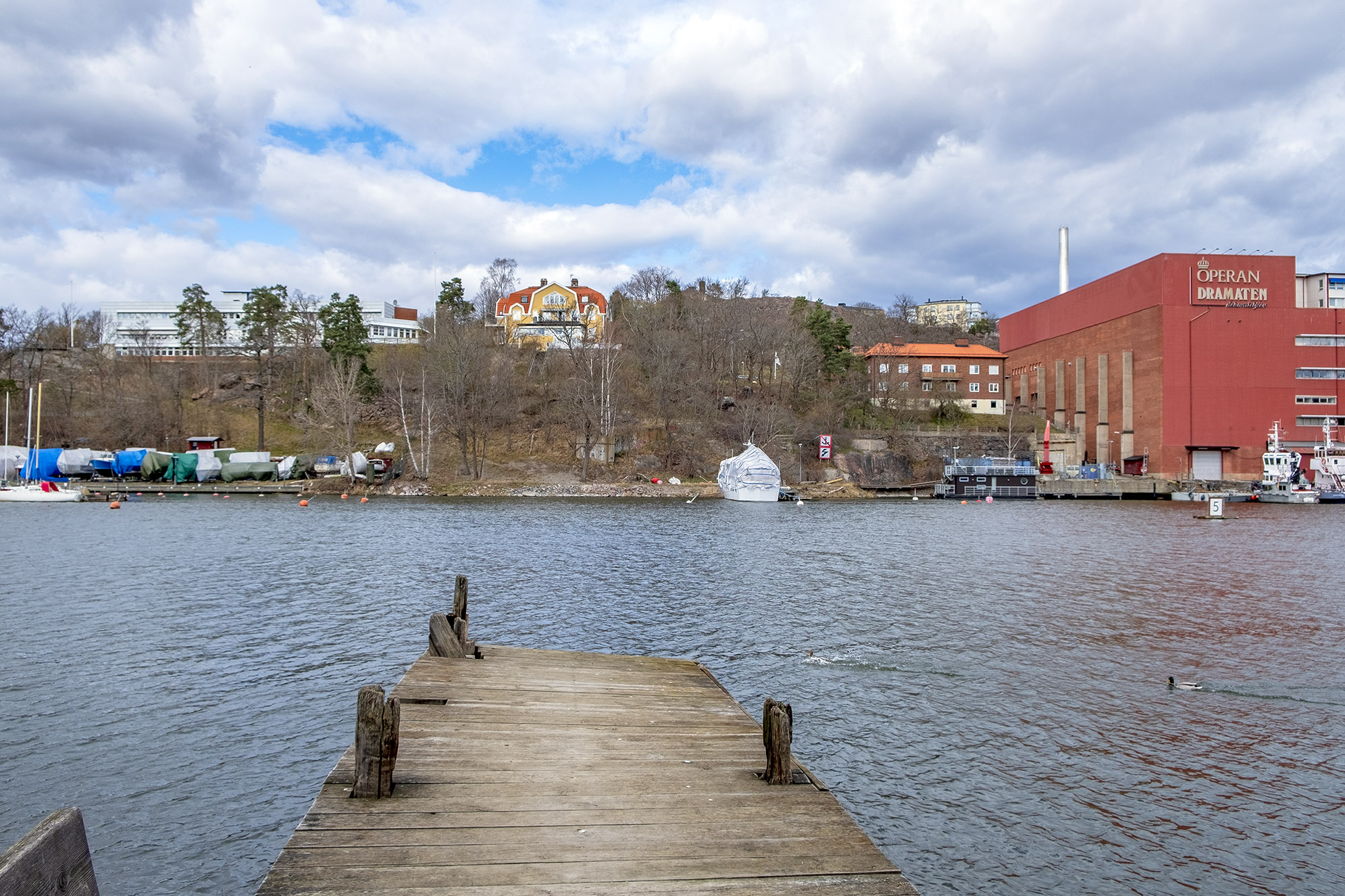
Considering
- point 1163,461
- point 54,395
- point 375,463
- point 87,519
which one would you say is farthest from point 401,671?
point 54,395

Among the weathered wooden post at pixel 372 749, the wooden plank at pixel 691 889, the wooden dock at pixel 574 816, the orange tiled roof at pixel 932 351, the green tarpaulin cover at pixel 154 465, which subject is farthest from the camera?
the orange tiled roof at pixel 932 351

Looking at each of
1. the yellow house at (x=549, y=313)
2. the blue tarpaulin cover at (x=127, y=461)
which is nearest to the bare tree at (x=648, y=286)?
the yellow house at (x=549, y=313)

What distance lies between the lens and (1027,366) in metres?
111

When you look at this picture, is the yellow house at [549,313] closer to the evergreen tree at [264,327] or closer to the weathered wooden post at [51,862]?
the evergreen tree at [264,327]

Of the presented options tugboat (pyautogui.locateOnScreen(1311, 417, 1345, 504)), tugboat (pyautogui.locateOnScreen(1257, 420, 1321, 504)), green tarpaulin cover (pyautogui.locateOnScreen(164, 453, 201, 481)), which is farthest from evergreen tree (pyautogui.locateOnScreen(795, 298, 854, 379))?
green tarpaulin cover (pyautogui.locateOnScreen(164, 453, 201, 481))

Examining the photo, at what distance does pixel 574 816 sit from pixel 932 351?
374ft

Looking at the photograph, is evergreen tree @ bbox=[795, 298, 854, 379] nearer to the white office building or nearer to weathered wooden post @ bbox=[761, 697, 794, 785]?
the white office building

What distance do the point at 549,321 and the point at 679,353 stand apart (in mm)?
23427

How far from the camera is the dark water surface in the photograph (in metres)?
9.05

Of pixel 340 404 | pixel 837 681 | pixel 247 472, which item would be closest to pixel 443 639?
pixel 837 681

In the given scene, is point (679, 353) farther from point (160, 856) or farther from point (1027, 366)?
point (160, 856)

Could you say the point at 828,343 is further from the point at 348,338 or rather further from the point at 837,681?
the point at 837,681

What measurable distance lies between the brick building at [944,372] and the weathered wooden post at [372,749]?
337 feet

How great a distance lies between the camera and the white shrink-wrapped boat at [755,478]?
224 feet
